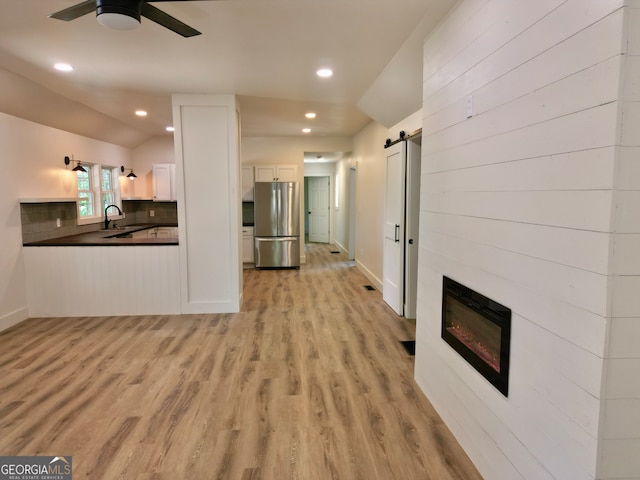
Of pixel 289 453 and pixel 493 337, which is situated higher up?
pixel 493 337

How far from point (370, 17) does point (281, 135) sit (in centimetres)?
523

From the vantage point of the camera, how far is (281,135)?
7.58m

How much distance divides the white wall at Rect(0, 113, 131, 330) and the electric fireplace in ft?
15.1

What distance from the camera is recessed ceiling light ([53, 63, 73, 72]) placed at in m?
3.34

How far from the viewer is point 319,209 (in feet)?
38.9

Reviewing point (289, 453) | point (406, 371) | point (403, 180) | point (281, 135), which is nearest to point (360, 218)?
point (281, 135)

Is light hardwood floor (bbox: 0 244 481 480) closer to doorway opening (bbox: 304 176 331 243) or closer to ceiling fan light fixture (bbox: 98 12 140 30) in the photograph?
ceiling fan light fixture (bbox: 98 12 140 30)

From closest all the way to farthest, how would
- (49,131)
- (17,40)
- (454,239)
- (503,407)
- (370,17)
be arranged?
(503,407) < (454,239) < (370,17) < (17,40) < (49,131)

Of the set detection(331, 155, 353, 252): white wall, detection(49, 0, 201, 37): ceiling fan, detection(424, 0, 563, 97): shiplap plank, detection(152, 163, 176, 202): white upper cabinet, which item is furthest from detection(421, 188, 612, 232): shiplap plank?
detection(331, 155, 353, 252): white wall

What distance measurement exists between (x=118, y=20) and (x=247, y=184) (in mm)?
5751

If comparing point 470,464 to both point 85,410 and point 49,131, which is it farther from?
point 49,131

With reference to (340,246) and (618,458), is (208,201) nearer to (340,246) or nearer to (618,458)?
(618,458)

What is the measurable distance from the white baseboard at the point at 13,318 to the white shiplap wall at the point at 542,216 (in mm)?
4613

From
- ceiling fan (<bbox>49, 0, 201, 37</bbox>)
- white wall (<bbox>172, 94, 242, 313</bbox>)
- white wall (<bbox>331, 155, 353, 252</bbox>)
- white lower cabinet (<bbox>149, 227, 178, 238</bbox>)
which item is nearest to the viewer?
ceiling fan (<bbox>49, 0, 201, 37</bbox>)
